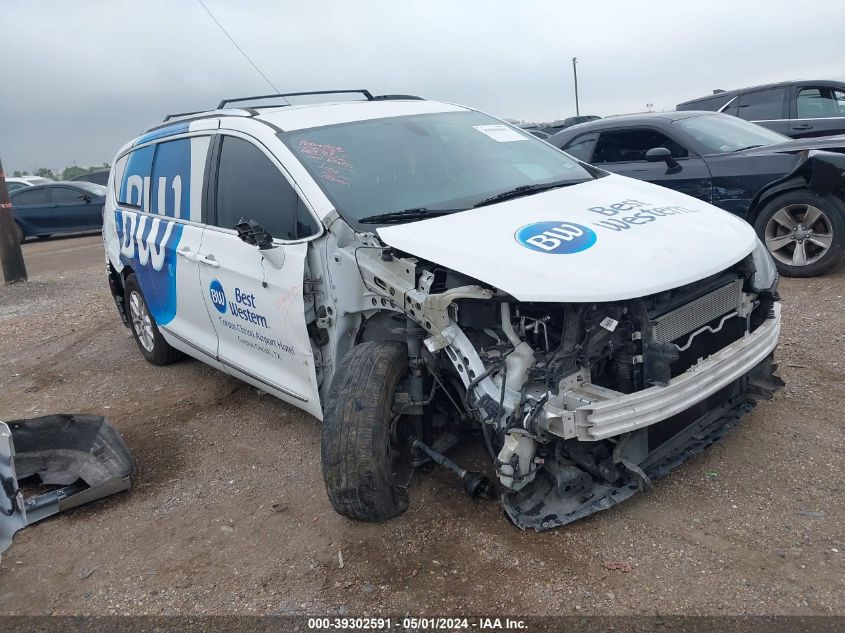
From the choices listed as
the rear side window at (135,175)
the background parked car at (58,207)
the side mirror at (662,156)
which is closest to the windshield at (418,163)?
the rear side window at (135,175)

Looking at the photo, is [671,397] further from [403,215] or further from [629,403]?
[403,215]

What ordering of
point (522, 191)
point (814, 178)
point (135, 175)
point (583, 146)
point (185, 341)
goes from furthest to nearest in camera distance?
point (583, 146)
point (814, 178)
point (135, 175)
point (185, 341)
point (522, 191)

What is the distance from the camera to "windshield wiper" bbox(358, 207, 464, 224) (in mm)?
3516

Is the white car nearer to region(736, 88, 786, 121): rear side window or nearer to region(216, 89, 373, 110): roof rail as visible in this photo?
region(216, 89, 373, 110): roof rail

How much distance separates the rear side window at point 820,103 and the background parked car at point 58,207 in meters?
14.3

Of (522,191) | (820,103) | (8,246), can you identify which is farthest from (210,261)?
(820,103)

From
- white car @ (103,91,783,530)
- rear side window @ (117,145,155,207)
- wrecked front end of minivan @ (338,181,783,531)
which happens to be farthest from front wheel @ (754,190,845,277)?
rear side window @ (117,145,155,207)

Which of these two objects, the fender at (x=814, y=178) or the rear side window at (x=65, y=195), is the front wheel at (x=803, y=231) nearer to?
the fender at (x=814, y=178)

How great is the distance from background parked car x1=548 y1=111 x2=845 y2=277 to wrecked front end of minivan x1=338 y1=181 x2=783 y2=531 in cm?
345

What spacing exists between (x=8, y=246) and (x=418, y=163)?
939cm

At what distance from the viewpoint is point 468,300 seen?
10.1 feet

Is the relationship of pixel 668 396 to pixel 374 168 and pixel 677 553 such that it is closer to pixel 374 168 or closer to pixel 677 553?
pixel 677 553

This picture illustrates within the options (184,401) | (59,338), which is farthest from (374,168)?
(59,338)

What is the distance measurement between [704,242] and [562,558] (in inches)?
59.8
